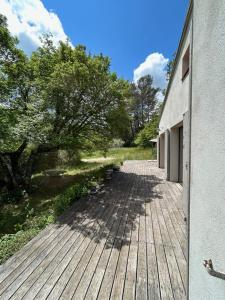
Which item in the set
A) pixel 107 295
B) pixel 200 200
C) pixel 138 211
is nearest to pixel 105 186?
pixel 138 211

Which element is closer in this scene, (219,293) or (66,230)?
(219,293)

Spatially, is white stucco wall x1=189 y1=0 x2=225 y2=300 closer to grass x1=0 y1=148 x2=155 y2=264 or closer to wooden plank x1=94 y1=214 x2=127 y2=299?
wooden plank x1=94 y1=214 x2=127 y2=299

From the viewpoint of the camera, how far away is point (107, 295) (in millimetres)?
2008

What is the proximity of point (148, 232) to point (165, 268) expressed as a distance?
3.28ft

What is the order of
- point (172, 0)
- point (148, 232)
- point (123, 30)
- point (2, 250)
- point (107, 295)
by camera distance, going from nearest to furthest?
point (107, 295)
point (2, 250)
point (148, 232)
point (172, 0)
point (123, 30)

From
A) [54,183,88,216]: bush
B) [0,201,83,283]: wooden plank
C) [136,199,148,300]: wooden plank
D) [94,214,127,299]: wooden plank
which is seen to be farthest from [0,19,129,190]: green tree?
[136,199,148,300]: wooden plank

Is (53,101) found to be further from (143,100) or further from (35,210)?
(143,100)

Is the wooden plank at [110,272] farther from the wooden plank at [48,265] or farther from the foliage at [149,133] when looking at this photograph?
the foliage at [149,133]

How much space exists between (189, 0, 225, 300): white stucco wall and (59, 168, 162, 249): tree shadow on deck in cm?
193

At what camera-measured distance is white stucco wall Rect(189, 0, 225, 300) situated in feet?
3.35

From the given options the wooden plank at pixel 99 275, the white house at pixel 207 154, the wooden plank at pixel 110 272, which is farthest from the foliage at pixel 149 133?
the white house at pixel 207 154

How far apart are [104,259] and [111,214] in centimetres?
167

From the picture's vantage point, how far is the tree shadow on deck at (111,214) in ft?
11.1

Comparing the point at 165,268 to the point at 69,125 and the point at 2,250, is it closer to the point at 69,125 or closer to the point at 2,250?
the point at 2,250
